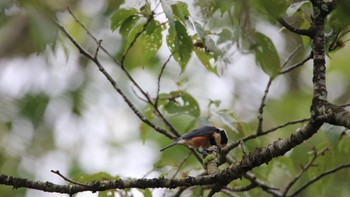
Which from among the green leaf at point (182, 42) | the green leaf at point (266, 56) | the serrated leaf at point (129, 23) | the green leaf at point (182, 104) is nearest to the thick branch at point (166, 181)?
the green leaf at point (266, 56)

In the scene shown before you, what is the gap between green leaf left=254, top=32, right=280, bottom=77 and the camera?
2.18 m

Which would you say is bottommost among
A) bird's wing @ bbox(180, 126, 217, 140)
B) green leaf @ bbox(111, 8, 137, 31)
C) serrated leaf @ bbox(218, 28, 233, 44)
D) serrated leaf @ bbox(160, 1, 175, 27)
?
bird's wing @ bbox(180, 126, 217, 140)

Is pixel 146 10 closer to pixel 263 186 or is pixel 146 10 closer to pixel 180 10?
pixel 180 10

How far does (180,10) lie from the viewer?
7.58 feet

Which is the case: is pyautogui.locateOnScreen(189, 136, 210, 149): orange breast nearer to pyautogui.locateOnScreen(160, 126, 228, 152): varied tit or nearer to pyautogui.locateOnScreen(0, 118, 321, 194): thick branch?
pyautogui.locateOnScreen(160, 126, 228, 152): varied tit

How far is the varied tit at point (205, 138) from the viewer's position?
10.0 ft

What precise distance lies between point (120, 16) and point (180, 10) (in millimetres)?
375

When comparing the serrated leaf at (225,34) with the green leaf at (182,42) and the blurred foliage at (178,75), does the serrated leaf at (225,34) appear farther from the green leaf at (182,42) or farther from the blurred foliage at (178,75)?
the green leaf at (182,42)

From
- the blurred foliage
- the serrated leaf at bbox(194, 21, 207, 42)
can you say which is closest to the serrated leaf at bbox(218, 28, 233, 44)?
the blurred foliage

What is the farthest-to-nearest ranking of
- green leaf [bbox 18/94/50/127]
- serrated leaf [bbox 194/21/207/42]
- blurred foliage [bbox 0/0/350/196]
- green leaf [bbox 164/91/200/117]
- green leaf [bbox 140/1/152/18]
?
green leaf [bbox 18/94/50/127] < green leaf [bbox 164/91/200/117] < green leaf [bbox 140/1/152/18] < serrated leaf [bbox 194/21/207/42] < blurred foliage [bbox 0/0/350/196]

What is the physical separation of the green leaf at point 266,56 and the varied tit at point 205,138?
0.87 m

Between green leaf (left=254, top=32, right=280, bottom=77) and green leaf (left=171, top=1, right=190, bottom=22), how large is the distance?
0.29 meters

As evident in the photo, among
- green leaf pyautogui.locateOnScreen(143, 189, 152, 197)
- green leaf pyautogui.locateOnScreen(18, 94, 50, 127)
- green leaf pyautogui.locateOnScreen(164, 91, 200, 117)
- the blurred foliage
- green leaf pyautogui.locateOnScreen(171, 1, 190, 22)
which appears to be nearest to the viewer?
the blurred foliage

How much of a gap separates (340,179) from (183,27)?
7.45 ft
